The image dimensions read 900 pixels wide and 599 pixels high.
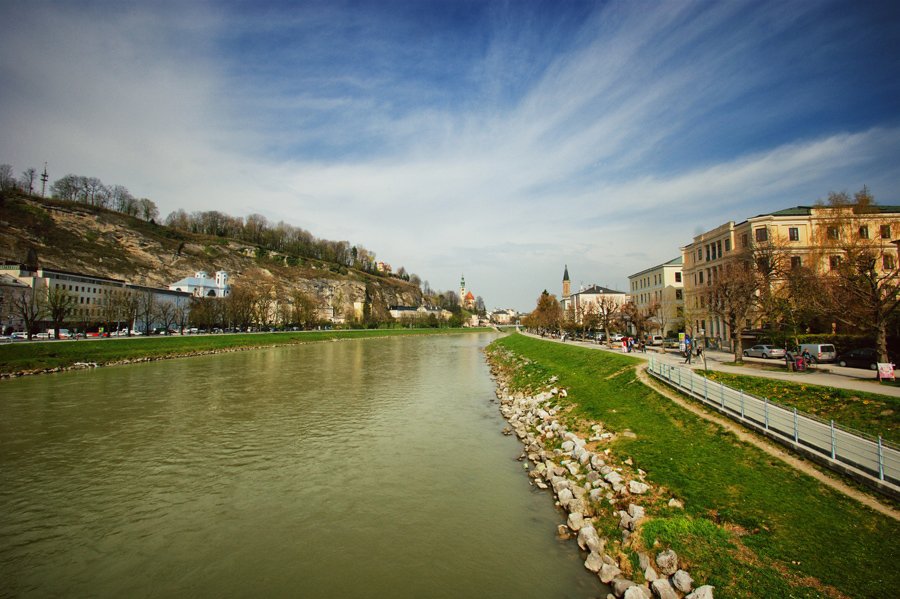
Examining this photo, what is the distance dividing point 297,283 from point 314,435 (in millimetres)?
A: 135241

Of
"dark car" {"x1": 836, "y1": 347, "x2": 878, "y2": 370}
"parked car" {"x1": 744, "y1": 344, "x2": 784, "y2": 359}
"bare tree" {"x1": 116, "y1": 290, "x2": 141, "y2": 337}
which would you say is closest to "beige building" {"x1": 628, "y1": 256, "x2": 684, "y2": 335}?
"parked car" {"x1": 744, "y1": 344, "x2": 784, "y2": 359}

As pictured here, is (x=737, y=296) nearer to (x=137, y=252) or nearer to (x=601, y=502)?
(x=601, y=502)

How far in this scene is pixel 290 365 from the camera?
1667 inches

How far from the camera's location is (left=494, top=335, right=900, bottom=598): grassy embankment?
255 inches

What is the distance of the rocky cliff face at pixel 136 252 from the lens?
3551 inches

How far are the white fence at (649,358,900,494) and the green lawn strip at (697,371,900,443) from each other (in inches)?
47.8

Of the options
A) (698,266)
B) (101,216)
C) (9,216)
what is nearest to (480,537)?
(698,266)

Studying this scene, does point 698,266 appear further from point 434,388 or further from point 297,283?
point 297,283

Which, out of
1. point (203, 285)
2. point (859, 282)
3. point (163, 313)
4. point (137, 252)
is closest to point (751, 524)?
point (859, 282)

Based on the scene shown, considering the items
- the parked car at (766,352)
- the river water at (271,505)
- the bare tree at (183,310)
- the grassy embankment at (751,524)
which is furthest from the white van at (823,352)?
the bare tree at (183,310)

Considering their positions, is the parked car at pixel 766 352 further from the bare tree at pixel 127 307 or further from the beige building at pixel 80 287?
the beige building at pixel 80 287

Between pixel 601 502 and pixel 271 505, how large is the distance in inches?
326

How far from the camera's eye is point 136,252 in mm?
109562

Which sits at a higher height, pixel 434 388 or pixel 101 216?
pixel 101 216
